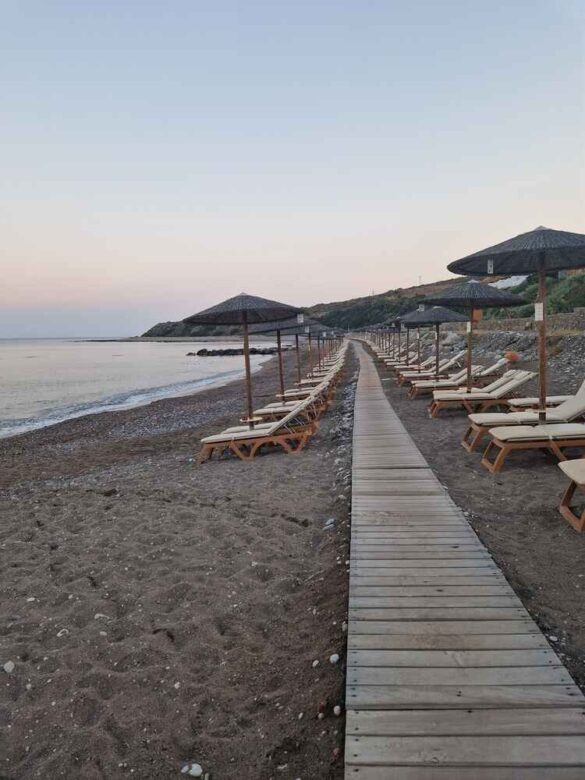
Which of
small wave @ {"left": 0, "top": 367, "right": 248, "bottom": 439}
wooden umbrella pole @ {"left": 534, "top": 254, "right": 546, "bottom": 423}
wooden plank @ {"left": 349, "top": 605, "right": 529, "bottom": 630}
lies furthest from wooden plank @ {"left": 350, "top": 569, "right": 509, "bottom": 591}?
small wave @ {"left": 0, "top": 367, "right": 248, "bottom": 439}

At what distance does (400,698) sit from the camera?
195 cm

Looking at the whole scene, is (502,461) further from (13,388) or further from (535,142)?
(13,388)

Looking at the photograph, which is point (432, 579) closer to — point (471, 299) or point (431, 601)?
point (431, 601)

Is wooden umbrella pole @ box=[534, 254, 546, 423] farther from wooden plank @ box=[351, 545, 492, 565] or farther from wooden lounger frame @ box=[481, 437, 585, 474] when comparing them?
wooden plank @ box=[351, 545, 492, 565]

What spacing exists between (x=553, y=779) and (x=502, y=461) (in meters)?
4.18

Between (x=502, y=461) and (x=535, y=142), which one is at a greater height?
(x=535, y=142)

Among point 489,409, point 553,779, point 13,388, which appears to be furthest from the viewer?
point 13,388

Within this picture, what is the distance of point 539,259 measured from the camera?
563 cm

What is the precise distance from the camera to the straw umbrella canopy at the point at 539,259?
509 cm

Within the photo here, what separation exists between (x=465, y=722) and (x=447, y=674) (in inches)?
10.6

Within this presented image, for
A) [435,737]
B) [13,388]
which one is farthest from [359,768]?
[13,388]

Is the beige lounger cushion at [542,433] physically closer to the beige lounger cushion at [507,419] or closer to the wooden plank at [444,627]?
the beige lounger cushion at [507,419]

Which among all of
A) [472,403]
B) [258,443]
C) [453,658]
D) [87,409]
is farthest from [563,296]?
[453,658]

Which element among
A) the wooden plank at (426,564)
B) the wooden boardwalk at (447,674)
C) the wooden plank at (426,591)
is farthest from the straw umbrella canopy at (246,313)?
the wooden plank at (426,591)
